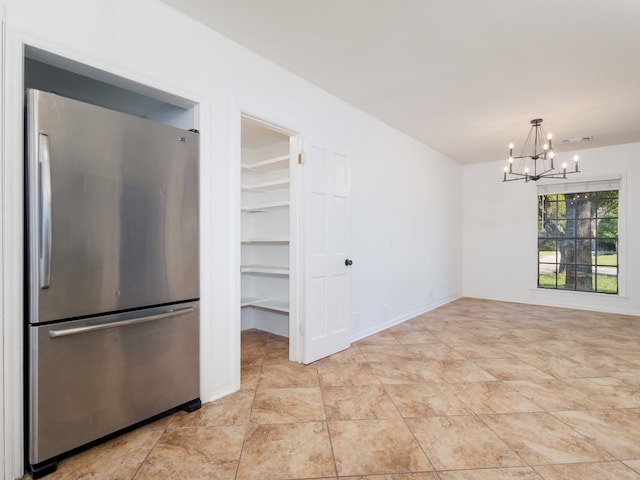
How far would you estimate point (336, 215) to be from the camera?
3338mm

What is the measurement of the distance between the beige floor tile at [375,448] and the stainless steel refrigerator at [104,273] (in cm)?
105

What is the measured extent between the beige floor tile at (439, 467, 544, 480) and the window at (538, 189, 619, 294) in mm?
5195

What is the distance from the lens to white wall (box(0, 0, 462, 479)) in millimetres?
1520

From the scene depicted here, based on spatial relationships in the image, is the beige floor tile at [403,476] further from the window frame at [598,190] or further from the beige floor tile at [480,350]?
the window frame at [598,190]

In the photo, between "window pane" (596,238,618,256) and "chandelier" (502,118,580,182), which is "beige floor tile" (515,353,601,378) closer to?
"chandelier" (502,118,580,182)

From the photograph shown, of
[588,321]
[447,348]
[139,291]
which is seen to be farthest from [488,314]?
[139,291]

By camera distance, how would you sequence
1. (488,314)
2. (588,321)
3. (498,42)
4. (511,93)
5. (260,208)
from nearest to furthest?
(498,42), (511,93), (260,208), (588,321), (488,314)

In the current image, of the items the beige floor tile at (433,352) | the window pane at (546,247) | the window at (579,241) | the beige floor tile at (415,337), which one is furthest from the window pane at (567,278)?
the beige floor tile at (433,352)

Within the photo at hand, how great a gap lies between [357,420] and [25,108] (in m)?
2.56

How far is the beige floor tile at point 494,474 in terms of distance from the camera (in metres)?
1.60

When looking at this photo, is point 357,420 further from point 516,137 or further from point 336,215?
point 516,137

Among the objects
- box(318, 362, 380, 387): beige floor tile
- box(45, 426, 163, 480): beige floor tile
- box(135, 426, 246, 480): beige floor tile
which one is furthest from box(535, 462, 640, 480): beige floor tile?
box(45, 426, 163, 480): beige floor tile

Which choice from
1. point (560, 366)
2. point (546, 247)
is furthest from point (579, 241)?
point (560, 366)

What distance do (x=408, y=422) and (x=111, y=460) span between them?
5.69 feet
